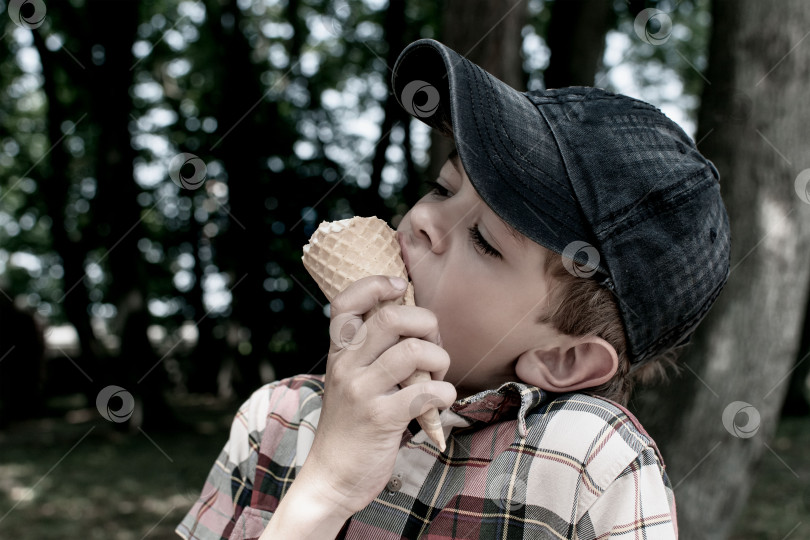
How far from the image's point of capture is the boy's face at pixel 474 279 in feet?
4.92

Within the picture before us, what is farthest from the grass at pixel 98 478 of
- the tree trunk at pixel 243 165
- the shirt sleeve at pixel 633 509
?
the shirt sleeve at pixel 633 509

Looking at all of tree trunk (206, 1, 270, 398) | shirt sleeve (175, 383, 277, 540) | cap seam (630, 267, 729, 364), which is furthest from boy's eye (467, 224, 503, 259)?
tree trunk (206, 1, 270, 398)

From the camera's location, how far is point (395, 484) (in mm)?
1561

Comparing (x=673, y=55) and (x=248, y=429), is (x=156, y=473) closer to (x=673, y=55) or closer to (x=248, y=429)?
(x=248, y=429)

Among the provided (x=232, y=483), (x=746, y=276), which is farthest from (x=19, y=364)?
(x=746, y=276)

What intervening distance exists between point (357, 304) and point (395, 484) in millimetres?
453

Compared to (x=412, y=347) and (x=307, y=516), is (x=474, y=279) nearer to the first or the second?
(x=412, y=347)

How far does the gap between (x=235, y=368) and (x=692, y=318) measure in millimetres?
15604

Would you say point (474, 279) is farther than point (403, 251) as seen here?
No

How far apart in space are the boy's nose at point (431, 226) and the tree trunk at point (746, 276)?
205 cm

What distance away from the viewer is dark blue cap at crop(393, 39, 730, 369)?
1469mm

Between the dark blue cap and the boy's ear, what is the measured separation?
0.24 ft

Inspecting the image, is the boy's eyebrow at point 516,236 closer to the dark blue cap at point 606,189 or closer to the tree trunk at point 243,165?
the dark blue cap at point 606,189

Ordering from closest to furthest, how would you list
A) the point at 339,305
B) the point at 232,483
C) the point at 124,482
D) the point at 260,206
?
the point at 339,305 < the point at 232,483 < the point at 124,482 < the point at 260,206
